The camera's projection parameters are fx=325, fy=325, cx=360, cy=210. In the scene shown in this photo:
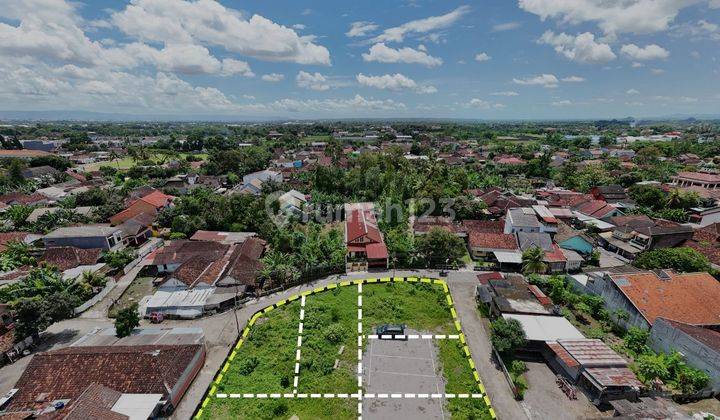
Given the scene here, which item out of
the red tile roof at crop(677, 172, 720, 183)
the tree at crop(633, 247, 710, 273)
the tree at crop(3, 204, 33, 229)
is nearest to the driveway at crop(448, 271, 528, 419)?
the tree at crop(633, 247, 710, 273)

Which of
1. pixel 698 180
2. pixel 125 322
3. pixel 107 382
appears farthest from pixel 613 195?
pixel 107 382

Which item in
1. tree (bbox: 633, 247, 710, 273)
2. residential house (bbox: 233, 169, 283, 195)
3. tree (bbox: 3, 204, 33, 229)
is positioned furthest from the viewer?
residential house (bbox: 233, 169, 283, 195)

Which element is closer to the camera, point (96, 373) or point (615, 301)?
point (96, 373)

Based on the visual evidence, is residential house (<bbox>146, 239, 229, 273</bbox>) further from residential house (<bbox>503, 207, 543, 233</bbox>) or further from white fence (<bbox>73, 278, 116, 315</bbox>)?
residential house (<bbox>503, 207, 543, 233</bbox>)

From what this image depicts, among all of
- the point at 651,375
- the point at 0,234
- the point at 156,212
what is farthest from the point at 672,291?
the point at 0,234

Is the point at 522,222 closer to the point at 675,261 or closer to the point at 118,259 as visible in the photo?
the point at 675,261
